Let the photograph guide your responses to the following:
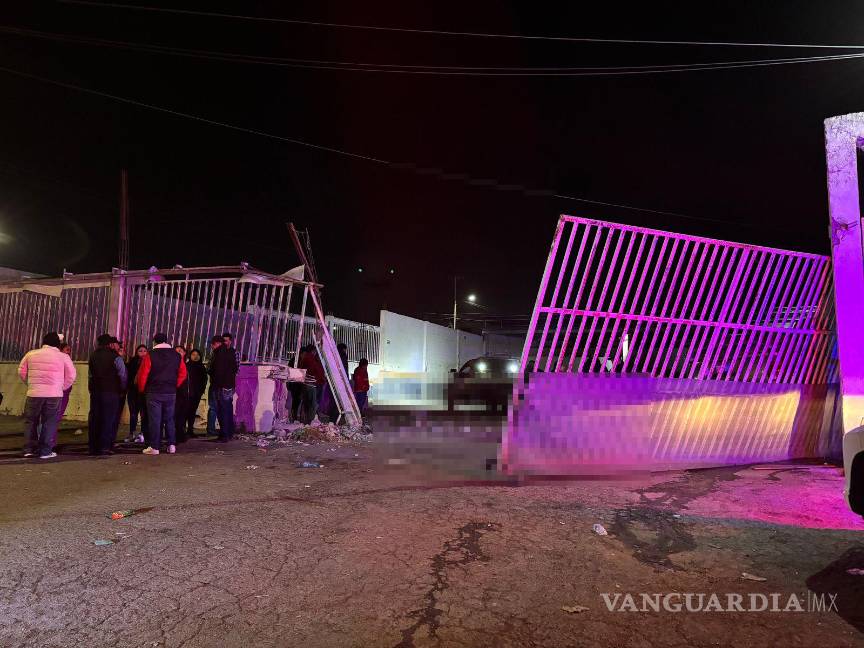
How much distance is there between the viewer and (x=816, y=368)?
7902mm

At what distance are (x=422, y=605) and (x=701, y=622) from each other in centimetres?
147

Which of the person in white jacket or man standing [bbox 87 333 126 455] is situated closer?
the person in white jacket

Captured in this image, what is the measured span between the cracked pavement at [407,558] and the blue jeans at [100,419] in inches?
52.5

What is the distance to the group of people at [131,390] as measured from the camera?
7.46m

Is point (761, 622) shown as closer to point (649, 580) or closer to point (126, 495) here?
point (649, 580)

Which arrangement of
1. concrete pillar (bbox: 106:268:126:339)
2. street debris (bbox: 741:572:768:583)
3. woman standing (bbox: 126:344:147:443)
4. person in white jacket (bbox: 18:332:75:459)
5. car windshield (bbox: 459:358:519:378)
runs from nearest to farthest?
street debris (bbox: 741:572:768:583), person in white jacket (bbox: 18:332:75:459), woman standing (bbox: 126:344:147:443), concrete pillar (bbox: 106:268:126:339), car windshield (bbox: 459:358:519:378)

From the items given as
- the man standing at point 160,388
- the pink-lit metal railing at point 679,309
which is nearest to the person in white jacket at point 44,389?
the man standing at point 160,388

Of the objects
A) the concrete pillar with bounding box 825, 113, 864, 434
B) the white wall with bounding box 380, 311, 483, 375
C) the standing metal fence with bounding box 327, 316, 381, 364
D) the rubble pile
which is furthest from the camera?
the white wall with bounding box 380, 311, 483, 375

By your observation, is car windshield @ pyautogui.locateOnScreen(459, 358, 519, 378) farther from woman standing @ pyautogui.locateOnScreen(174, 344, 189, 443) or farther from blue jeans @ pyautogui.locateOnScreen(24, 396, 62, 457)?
blue jeans @ pyautogui.locateOnScreen(24, 396, 62, 457)

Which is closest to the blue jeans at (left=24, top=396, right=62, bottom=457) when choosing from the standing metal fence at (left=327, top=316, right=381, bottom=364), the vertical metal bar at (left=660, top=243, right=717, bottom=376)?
the vertical metal bar at (left=660, top=243, right=717, bottom=376)

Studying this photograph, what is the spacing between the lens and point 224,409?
9.41 meters

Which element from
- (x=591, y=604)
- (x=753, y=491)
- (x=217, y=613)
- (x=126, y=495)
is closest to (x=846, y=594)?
(x=591, y=604)

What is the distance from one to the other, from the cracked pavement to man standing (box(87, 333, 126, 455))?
134 centimetres

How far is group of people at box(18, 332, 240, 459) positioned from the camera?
7.46 m
